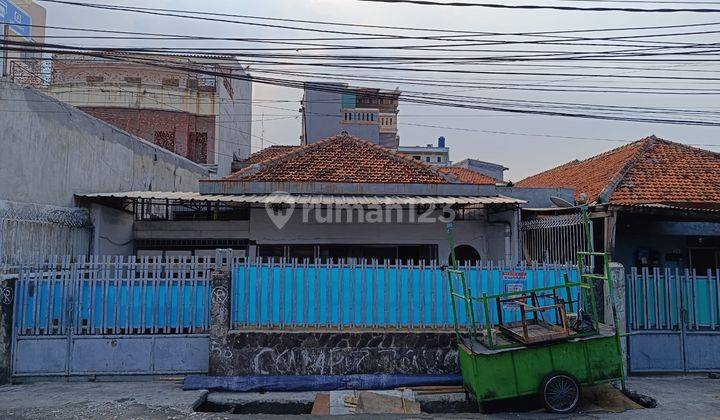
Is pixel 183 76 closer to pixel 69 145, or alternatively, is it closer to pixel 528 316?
pixel 69 145

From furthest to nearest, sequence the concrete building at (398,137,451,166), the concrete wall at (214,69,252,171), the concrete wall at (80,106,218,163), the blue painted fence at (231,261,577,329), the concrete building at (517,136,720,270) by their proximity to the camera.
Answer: the concrete building at (398,137,451,166)
the concrete wall at (214,69,252,171)
the concrete wall at (80,106,218,163)
the concrete building at (517,136,720,270)
the blue painted fence at (231,261,577,329)

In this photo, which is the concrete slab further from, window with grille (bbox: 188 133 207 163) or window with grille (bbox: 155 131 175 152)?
window with grille (bbox: 155 131 175 152)

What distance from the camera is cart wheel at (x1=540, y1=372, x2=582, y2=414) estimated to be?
6.72 metres

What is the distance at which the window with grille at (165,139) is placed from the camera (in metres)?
23.5

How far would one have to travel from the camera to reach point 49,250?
389 inches

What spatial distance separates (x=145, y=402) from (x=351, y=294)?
3.31m

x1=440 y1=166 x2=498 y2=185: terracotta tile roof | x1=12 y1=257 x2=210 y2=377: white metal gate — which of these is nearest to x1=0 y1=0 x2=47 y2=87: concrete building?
x1=12 y1=257 x2=210 y2=377: white metal gate

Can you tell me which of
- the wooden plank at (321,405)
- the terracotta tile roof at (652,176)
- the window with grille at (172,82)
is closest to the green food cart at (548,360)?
the wooden plank at (321,405)

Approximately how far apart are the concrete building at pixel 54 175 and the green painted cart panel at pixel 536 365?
304 inches

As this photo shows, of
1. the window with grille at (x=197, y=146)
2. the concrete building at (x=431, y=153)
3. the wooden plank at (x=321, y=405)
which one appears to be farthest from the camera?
the concrete building at (x=431, y=153)

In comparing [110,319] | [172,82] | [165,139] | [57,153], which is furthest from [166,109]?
[110,319]

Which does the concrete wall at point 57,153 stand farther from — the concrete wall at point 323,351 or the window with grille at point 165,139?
the window with grille at point 165,139

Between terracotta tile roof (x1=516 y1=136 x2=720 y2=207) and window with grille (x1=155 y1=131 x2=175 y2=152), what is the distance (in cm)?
1660
